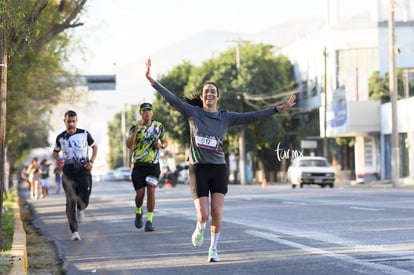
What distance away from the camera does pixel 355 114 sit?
55.1 metres

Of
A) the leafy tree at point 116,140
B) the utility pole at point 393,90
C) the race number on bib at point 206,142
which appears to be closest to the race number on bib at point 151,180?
the race number on bib at point 206,142

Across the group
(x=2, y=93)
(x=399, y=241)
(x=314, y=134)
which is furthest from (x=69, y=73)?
(x=314, y=134)

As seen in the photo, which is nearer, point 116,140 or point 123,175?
point 123,175

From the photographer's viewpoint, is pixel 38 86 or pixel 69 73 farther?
pixel 69 73

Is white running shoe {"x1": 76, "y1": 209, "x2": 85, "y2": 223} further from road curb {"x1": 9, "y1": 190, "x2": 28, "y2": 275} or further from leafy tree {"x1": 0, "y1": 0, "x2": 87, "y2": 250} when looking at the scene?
leafy tree {"x1": 0, "y1": 0, "x2": 87, "y2": 250}

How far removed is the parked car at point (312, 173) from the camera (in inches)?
1726

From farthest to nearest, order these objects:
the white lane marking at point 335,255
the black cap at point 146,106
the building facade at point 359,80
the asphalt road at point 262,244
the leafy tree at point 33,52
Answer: the building facade at point 359,80 → the black cap at point 146,106 → the leafy tree at point 33,52 → the asphalt road at point 262,244 → the white lane marking at point 335,255

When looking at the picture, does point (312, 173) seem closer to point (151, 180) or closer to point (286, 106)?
point (151, 180)

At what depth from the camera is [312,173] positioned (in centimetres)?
4397

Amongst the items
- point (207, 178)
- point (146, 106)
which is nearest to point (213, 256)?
point (207, 178)

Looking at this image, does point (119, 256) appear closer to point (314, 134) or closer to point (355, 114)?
point (355, 114)

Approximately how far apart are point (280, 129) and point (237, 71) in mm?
5451

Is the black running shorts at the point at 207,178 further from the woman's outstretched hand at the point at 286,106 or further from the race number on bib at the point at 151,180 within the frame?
the race number on bib at the point at 151,180

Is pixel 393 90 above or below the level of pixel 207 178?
above
